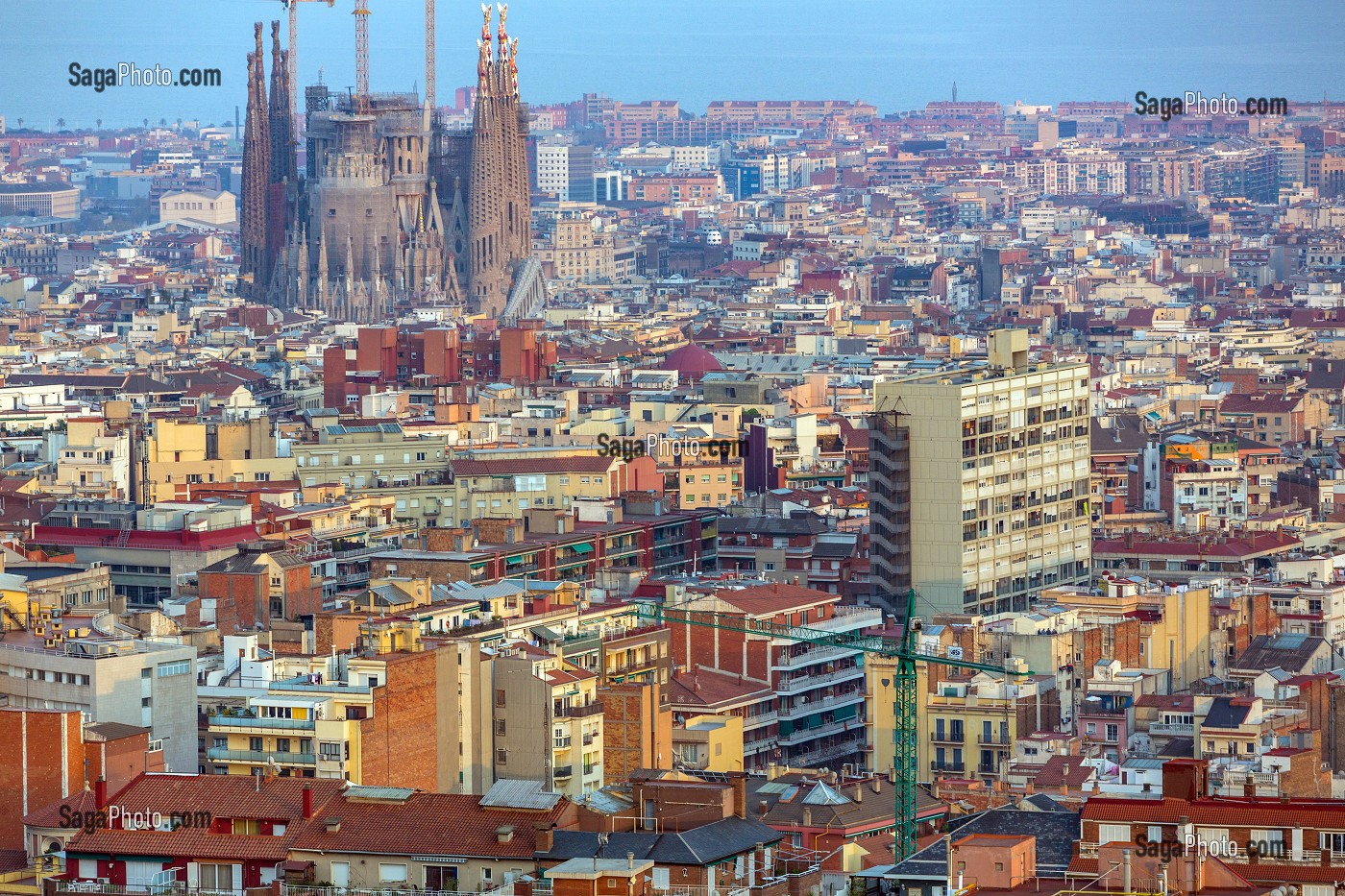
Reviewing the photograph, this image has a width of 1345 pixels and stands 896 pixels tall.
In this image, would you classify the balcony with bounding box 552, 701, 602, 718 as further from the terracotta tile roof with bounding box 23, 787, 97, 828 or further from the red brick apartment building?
the red brick apartment building

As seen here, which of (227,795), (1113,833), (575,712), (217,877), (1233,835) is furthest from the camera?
(575,712)

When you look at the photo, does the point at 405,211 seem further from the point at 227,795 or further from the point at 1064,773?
the point at 227,795

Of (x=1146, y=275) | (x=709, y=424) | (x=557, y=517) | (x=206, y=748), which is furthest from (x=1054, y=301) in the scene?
(x=206, y=748)

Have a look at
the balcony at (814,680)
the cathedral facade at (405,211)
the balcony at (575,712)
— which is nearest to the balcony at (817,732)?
the balcony at (814,680)

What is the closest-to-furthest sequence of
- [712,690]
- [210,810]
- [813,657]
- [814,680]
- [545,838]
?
[545,838] → [210,810] → [712,690] → [814,680] → [813,657]

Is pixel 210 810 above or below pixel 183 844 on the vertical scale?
above

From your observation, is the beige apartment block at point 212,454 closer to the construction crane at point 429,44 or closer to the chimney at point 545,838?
the chimney at point 545,838

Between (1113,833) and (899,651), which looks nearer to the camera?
(1113,833)

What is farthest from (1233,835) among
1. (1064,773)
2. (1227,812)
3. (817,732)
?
(817,732)
